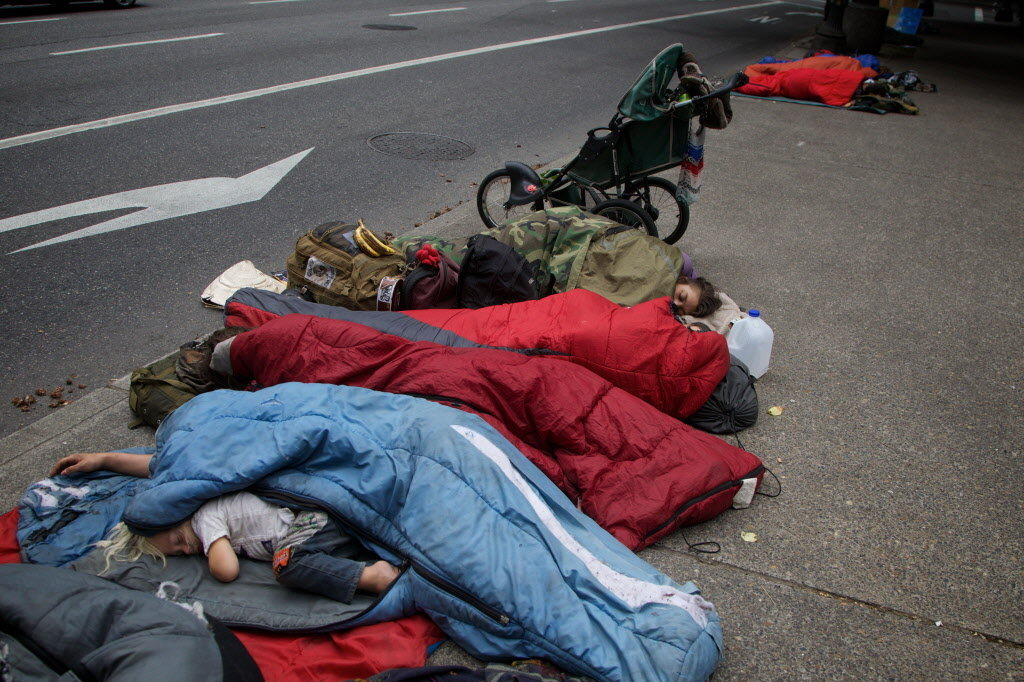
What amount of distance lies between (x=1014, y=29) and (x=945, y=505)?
3032 centimetres

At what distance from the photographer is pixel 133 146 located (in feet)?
20.7

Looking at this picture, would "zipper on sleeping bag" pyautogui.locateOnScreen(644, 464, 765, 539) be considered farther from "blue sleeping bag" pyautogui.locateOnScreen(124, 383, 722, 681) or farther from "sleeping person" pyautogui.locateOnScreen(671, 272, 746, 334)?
"sleeping person" pyautogui.locateOnScreen(671, 272, 746, 334)

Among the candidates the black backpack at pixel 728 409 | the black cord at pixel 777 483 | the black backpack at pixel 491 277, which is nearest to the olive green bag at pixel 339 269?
the black backpack at pixel 491 277

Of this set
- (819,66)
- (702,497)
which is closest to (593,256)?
(702,497)

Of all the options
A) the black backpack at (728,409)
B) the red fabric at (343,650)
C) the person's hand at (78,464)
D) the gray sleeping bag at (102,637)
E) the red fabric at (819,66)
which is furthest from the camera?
the red fabric at (819,66)

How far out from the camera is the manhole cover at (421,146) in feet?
22.5

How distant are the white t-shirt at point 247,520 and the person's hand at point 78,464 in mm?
567

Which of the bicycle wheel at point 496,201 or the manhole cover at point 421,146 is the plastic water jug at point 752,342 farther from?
the manhole cover at point 421,146

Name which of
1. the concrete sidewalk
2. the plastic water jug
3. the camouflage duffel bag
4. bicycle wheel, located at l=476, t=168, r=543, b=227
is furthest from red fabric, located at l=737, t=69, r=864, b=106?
the plastic water jug

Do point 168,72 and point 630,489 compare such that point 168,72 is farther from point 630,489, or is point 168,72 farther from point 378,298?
point 630,489

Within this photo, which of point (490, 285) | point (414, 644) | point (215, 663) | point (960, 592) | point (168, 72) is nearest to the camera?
point (215, 663)

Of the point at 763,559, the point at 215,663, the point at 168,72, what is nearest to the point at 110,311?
the point at 215,663

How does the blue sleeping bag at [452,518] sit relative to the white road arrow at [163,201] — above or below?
below

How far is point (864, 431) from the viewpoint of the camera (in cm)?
352
